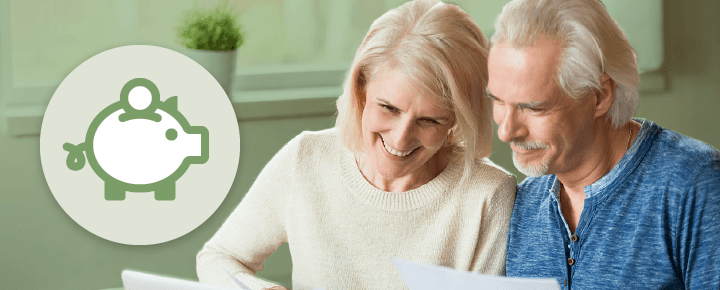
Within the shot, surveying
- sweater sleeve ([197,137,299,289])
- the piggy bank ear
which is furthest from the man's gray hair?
the piggy bank ear

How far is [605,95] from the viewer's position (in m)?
1.12

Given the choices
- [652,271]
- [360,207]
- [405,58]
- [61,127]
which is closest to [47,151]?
[61,127]

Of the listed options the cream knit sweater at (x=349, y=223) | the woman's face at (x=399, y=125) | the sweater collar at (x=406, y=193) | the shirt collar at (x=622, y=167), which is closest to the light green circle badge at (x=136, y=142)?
the cream knit sweater at (x=349, y=223)

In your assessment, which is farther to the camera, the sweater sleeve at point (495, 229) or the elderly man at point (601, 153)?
the sweater sleeve at point (495, 229)

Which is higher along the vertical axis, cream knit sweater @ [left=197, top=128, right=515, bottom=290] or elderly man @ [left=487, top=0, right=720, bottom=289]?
elderly man @ [left=487, top=0, right=720, bottom=289]

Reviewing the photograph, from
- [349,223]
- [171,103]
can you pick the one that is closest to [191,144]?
[171,103]

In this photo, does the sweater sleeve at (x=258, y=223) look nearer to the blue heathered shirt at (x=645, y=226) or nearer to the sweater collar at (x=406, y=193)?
the sweater collar at (x=406, y=193)

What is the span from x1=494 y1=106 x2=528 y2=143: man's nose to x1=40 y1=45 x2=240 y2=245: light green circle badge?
138cm

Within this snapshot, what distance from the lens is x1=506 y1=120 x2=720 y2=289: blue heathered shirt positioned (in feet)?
3.53

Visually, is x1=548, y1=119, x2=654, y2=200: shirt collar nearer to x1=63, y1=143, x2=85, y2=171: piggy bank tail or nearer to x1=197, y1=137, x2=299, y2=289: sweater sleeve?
x1=197, y1=137, x2=299, y2=289: sweater sleeve

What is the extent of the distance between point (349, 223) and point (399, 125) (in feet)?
1.00

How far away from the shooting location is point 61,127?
217 centimetres

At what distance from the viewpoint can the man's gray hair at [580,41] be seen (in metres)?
Result: 1.07

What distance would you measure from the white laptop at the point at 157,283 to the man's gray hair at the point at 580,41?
2.05 feet
